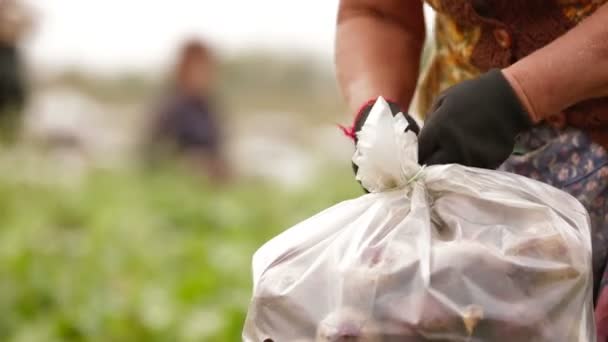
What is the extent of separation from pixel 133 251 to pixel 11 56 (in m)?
2.25

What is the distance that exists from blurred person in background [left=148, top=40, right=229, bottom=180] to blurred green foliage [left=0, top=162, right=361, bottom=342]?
0.54 metres

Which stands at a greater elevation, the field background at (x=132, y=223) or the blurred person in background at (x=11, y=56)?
the blurred person in background at (x=11, y=56)

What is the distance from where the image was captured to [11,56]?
19.5ft

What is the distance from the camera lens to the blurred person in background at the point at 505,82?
1.27 metres

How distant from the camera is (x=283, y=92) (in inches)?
448

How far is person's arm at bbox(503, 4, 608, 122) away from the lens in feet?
4.17

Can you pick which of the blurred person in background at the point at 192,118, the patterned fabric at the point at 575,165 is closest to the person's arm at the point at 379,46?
the patterned fabric at the point at 575,165

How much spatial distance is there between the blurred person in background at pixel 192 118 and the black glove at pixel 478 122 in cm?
513

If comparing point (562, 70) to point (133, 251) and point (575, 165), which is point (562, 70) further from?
point (133, 251)

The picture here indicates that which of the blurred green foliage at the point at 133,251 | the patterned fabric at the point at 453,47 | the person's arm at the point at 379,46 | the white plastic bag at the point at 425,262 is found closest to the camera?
the white plastic bag at the point at 425,262

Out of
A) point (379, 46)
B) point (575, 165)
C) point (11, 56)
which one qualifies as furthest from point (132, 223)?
point (575, 165)

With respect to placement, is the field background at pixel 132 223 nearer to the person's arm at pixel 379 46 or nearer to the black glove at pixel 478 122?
the person's arm at pixel 379 46

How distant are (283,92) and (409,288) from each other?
1023cm

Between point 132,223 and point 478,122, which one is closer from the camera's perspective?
point 478,122
